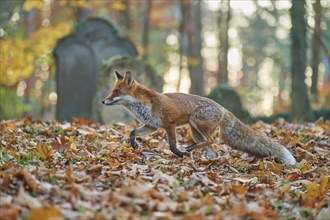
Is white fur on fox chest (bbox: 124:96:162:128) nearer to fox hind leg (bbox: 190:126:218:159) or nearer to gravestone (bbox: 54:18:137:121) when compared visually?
fox hind leg (bbox: 190:126:218:159)

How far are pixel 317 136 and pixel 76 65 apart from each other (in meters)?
8.42

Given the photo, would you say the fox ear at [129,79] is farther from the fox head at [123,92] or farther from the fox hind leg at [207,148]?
the fox hind leg at [207,148]

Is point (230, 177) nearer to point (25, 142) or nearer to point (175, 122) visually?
point (175, 122)

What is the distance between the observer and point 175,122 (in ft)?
25.6

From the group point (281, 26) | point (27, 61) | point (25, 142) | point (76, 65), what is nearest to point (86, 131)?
point (25, 142)

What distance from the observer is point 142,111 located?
7.92 m

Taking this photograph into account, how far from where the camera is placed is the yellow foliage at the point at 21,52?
1867cm

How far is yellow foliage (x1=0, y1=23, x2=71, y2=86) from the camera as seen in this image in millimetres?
18672

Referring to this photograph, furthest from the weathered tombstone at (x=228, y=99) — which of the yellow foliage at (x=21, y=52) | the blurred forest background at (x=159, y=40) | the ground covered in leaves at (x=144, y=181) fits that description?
the yellow foliage at (x=21, y=52)

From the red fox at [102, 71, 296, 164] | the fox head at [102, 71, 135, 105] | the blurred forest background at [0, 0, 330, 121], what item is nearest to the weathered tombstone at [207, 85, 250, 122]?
the blurred forest background at [0, 0, 330, 121]

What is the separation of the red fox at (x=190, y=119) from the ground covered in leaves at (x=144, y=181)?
0.70ft

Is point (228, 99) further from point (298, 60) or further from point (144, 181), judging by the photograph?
point (144, 181)

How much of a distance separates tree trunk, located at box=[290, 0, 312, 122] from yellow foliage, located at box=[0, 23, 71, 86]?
31.7 feet

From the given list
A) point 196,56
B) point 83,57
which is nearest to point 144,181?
point 83,57
